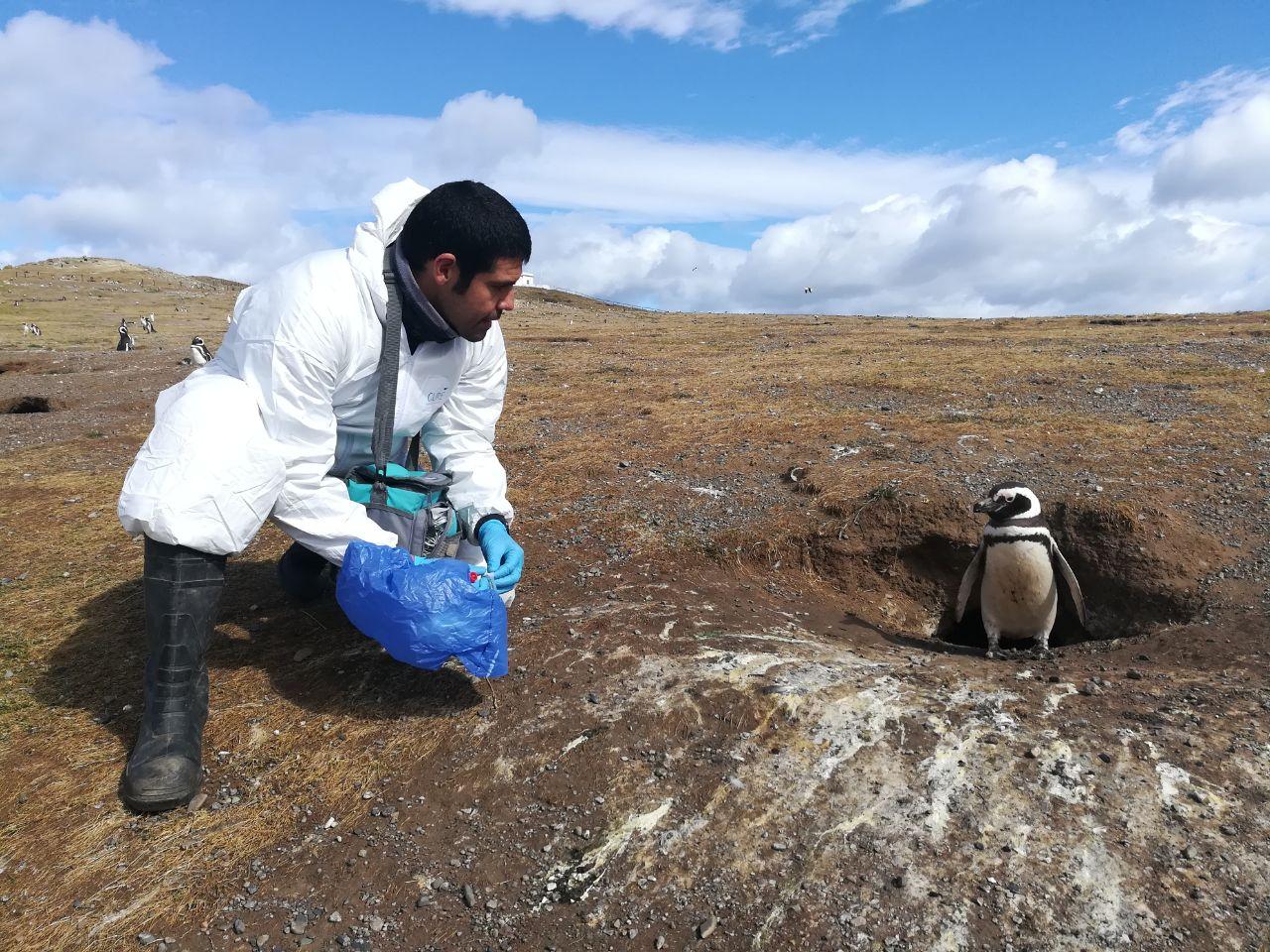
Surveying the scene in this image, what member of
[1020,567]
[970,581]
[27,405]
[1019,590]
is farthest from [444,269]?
[27,405]

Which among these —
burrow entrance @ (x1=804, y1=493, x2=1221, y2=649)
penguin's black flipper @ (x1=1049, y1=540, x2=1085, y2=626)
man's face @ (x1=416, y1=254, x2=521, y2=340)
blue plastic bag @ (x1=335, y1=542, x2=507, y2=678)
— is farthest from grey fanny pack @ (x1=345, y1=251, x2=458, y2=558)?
penguin's black flipper @ (x1=1049, y1=540, x2=1085, y2=626)

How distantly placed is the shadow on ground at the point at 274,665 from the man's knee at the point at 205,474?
41.7 inches

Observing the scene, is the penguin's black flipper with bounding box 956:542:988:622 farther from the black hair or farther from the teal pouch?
the black hair

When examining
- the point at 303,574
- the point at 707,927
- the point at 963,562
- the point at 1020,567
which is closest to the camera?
the point at 707,927

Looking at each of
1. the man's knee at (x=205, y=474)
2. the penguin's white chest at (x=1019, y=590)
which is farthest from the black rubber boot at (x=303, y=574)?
the penguin's white chest at (x=1019, y=590)

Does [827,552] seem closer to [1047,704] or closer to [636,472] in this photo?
[636,472]

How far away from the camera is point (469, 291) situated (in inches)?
137

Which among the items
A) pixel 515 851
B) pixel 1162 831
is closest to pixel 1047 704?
pixel 1162 831

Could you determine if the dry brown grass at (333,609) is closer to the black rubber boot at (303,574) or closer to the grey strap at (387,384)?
the black rubber boot at (303,574)

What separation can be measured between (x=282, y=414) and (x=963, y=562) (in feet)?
19.4

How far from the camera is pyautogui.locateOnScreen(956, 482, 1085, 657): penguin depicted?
612cm

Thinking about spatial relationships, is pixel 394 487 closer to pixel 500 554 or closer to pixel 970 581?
pixel 500 554

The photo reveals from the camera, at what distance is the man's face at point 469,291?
3449 mm

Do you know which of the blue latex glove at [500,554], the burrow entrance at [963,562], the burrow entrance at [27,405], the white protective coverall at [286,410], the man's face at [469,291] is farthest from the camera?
the burrow entrance at [27,405]
